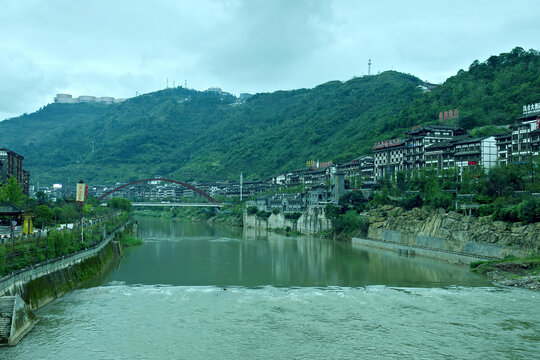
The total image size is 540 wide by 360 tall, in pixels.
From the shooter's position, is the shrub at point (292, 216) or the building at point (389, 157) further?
the shrub at point (292, 216)

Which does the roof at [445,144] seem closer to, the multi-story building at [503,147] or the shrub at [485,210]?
the multi-story building at [503,147]

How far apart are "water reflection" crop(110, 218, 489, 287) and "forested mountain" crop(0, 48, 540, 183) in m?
32.0

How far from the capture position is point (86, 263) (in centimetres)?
2433

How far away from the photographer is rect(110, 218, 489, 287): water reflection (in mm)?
24578

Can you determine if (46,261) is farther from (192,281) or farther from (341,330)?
(341,330)

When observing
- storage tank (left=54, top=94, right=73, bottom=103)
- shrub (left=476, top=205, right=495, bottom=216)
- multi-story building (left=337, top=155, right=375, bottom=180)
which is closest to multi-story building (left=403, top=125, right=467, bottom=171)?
multi-story building (left=337, top=155, right=375, bottom=180)

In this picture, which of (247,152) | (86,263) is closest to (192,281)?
(86,263)

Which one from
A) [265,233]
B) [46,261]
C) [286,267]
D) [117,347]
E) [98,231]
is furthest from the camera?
[265,233]

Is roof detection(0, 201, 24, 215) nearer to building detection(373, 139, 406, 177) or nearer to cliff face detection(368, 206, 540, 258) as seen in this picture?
cliff face detection(368, 206, 540, 258)

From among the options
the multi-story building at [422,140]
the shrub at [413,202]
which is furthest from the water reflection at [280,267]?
the multi-story building at [422,140]

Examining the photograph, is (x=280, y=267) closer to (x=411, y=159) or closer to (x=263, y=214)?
(x=411, y=159)

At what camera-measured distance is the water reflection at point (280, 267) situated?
24.6 meters

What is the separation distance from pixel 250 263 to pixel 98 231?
11.3 metres

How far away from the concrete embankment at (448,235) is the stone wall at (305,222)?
6.30m
